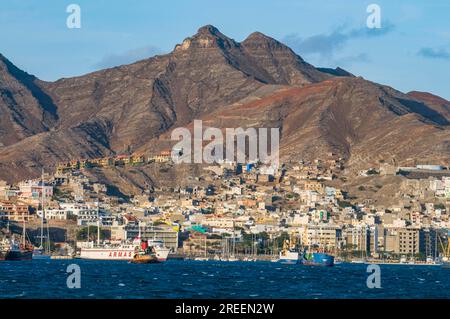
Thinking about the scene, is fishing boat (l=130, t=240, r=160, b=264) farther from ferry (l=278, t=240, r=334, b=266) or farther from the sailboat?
ferry (l=278, t=240, r=334, b=266)

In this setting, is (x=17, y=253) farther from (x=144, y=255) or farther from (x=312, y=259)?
(x=312, y=259)

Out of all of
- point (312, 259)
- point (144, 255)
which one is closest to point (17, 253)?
point (144, 255)

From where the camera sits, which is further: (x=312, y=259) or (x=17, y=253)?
(x=312, y=259)

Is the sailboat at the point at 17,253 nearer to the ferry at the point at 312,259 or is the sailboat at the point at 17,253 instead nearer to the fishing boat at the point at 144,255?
the fishing boat at the point at 144,255

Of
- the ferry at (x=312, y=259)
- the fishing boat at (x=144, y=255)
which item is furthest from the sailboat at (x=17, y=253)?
the ferry at (x=312, y=259)

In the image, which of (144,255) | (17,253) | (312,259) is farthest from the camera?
(312,259)

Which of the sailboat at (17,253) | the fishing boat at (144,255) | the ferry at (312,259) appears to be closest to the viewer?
the fishing boat at (144,255)

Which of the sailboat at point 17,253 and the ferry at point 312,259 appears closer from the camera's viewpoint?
the sailboat at point 17,253

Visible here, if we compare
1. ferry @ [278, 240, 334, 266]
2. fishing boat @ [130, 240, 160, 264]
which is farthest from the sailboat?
ferry @ [278, 240, 334, 266]

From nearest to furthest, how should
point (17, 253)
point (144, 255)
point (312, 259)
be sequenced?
point (17, 253) < point (144, 255) < point (312, 259)
